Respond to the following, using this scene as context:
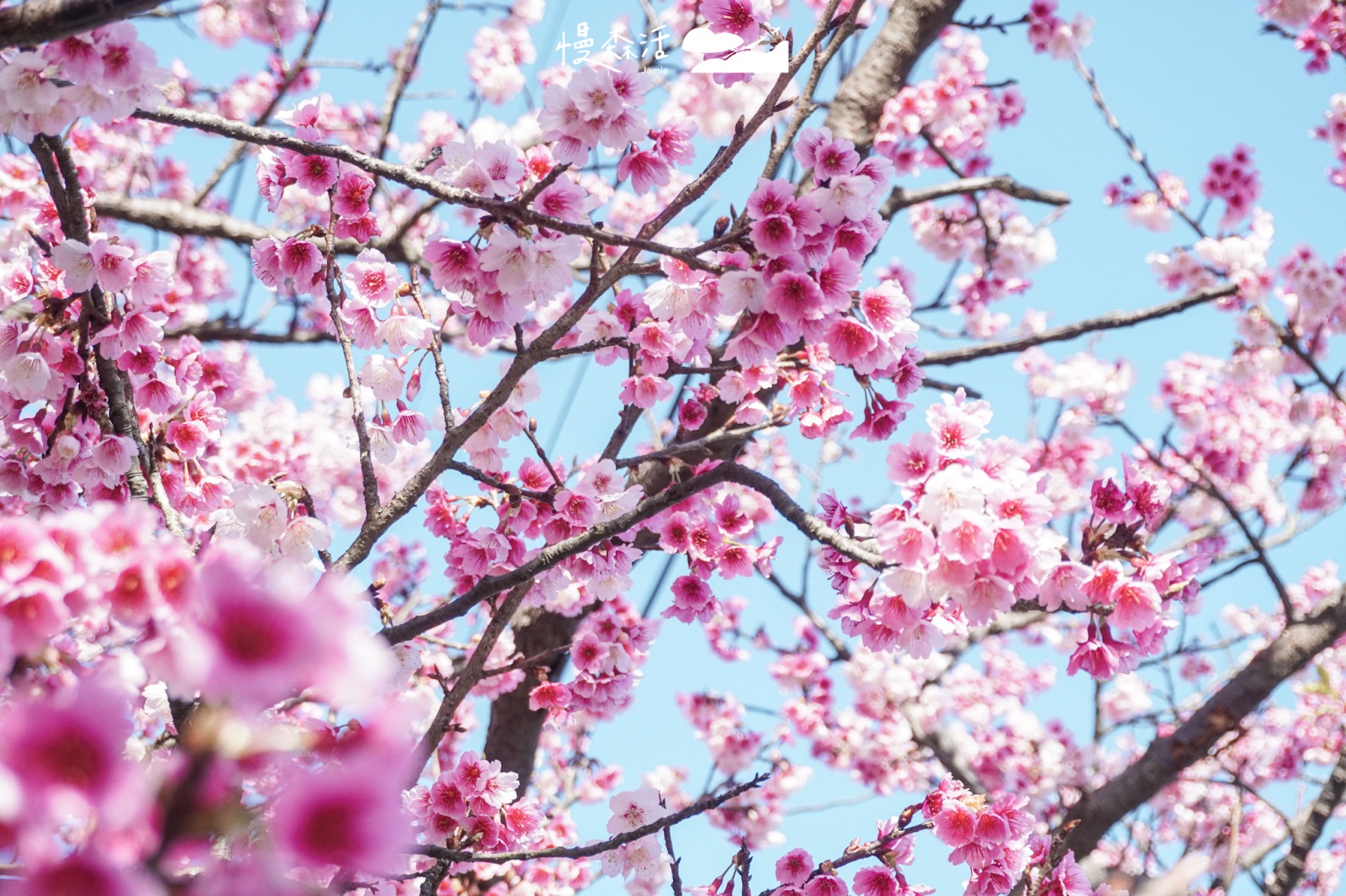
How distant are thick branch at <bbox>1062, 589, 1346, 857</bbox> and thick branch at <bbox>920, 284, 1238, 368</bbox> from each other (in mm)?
1341

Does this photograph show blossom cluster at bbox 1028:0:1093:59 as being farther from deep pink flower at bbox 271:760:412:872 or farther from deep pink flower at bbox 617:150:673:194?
deep pink flower at bbox 271:760:412:872

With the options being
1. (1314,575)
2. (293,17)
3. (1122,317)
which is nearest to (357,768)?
(1122,317)

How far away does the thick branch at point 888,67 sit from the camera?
384cm

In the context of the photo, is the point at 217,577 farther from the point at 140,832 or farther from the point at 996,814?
the point at 996,814

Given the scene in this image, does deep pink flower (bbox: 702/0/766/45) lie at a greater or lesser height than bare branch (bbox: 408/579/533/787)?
greater

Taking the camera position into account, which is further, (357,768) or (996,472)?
(996,472)

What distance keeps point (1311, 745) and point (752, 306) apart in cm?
830

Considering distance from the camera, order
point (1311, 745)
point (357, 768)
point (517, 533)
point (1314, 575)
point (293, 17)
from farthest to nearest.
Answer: point (1314, 575) → point (1311, 745) → point (293, 17) → point (517, 533) → point (357, 768)

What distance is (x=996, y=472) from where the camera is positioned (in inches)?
64.9

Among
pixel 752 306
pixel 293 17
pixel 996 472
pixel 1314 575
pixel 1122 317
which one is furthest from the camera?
pixel 1314 575

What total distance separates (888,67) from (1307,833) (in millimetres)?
3647

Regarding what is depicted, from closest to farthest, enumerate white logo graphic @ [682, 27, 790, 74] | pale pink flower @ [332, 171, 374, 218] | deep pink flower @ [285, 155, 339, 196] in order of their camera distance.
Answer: white logo graphic @ [682, 27, 790, 74] < deep pink flower @ [285, 155, 339, 196] < pale pink flower @ [332, 171, 374, 218]

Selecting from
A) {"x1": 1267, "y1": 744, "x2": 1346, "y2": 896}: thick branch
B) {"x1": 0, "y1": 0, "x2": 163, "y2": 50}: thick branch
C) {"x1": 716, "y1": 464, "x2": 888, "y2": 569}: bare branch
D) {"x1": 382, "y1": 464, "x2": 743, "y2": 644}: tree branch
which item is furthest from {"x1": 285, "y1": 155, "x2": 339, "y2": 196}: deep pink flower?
{"x1": 1267, "y1": 744, "x2": 1346, "y2": 896}: thick branch

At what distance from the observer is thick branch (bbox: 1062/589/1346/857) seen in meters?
3.03
